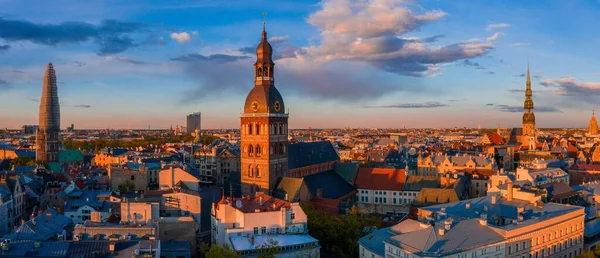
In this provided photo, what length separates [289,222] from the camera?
62594 mm

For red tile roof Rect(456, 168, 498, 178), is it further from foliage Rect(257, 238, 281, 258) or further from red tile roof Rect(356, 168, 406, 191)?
foliage Rect(257, 238, 281, 258)

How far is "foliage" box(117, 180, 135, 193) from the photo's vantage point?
101 m

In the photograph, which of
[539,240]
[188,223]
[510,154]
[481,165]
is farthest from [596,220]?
[510,154]

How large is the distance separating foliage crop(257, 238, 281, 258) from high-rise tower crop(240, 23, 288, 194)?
27664 mm

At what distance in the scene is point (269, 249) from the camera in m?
53.3

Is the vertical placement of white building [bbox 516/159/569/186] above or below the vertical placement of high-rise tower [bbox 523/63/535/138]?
below

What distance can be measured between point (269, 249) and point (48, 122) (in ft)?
424

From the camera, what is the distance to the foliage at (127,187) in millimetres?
100875

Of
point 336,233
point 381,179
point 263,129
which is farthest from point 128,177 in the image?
point 336,233

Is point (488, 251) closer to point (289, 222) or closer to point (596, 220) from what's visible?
point (289, 222)

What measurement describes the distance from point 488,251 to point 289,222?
2281 cm

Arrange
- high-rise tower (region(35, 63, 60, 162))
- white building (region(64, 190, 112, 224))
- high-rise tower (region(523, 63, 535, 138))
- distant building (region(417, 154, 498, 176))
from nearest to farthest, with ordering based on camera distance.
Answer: white building (region(64, 190, 112, 224)) → distant building (region(417, 154, 498, 176)) → high-rise tower (region(35, 63, 60, 162)) → high-rise tower (region(523, 63, 535, 138))

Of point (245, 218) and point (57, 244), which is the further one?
point (245, 218)

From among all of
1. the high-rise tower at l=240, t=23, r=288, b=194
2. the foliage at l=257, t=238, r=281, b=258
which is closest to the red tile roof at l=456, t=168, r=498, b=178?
the high-rise tower at l=240, t=23, r=288, b=194
